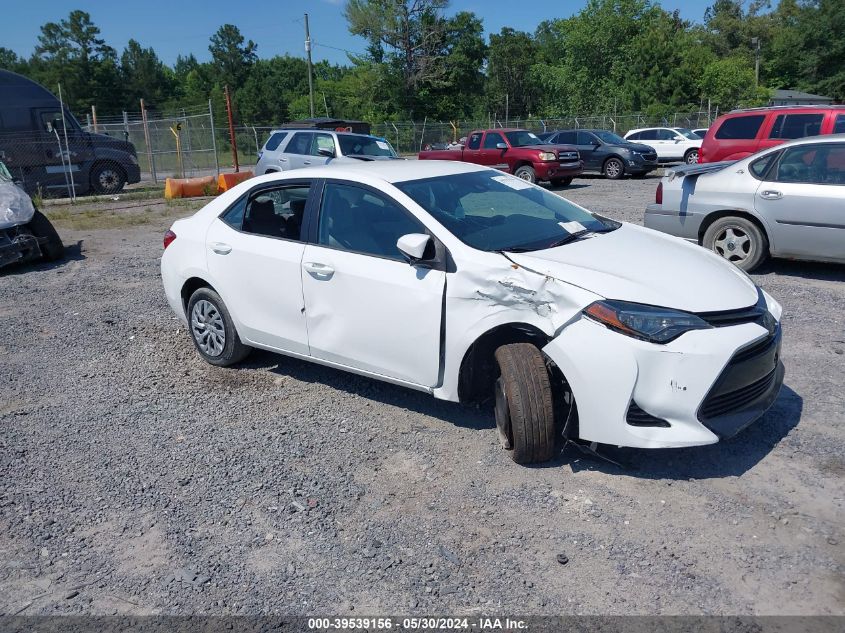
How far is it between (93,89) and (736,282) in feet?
238

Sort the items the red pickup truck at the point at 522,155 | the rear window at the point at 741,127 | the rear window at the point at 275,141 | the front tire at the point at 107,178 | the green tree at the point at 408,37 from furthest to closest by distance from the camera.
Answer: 1. the green tree at the point at 408,37
2. the front tire at the point at 107,178
3. the red pickup truck at the point at 522,155
4. the rear window at the point at 275,141
5. the rear window at the point at 741,127

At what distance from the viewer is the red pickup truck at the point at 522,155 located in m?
19.1

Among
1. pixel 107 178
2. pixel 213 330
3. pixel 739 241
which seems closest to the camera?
pixel 213 330

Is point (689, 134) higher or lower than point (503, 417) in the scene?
higher

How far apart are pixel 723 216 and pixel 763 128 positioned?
20.1 ft

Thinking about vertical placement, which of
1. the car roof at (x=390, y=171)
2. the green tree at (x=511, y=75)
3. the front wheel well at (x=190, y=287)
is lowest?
the front wheel well at (x=190, y=287)

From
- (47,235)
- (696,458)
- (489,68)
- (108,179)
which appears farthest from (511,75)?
(696,458)

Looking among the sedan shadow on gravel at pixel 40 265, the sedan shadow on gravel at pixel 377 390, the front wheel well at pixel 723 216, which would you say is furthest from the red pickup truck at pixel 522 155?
the sedan shadow on gravel at pixel 377 390

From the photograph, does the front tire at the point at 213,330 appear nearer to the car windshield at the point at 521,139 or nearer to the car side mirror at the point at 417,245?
the car side mirror at the point at 417,245

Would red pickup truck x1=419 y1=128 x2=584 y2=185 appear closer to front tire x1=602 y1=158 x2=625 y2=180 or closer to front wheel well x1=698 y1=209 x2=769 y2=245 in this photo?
front tire x1=602 y1=158 x2=625 y2=180

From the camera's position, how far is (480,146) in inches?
803

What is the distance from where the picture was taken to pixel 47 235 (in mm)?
10164

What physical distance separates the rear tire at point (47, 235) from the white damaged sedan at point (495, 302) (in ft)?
18.7

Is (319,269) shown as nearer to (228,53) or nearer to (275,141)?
(275,141)
